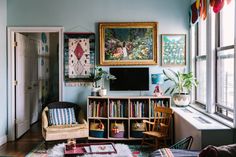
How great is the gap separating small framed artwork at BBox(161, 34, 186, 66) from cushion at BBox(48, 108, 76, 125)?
77.7 inches

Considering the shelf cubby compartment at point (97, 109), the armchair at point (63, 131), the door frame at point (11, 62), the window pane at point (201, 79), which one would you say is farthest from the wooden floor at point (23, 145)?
the window pane at point (201, 79)

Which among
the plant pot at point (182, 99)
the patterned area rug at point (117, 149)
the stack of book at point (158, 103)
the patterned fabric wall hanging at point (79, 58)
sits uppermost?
the patterned fabric wall hanging at point (79, 58)

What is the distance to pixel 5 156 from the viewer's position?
420 centimetres

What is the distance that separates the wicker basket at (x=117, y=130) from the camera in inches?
188

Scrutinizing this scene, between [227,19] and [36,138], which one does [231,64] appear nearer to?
[227,19]

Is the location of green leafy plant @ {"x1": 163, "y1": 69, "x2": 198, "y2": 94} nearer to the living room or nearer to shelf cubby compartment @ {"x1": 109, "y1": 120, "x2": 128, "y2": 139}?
the living room

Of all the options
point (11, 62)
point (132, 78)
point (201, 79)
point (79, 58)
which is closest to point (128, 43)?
point (132, 78)

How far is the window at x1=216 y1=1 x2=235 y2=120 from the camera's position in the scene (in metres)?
3.42

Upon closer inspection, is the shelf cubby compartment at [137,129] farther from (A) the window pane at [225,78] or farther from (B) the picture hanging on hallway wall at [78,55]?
(A) the window pane at [225,78]

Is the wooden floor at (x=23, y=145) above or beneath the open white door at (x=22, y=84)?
beneath

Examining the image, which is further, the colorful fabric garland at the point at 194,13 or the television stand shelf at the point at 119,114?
the television stand shelf at the point at 119,114

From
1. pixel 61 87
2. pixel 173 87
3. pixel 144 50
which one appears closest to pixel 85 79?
pixel 61 87

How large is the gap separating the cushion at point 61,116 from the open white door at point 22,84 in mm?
985

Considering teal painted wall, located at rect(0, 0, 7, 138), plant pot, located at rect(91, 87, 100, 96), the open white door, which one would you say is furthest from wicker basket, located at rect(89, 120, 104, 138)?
teal painted wall, located at rect(0, 0, 7, 138)
